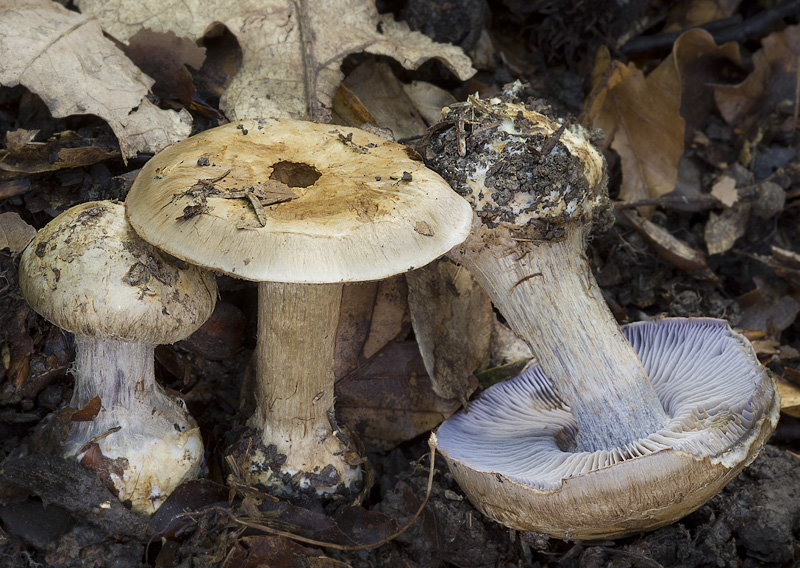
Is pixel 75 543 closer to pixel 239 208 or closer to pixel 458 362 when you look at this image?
pixel 239 208

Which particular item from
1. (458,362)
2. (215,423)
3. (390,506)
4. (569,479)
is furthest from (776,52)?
(215,423)

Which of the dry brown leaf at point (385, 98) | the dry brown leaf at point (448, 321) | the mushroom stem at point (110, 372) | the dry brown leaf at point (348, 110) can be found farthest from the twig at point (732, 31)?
the mushroom stem at point (110, 372)

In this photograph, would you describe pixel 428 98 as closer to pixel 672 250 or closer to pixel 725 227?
pixel 672 250

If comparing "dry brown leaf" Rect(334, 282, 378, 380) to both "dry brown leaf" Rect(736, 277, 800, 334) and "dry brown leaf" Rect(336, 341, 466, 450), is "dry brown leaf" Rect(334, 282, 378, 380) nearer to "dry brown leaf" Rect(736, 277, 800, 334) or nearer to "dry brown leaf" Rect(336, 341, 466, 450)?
"dry brown leaf" Rect(336, 341, 466, 450)

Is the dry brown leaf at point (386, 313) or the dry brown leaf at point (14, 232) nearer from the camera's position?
the dry brown leaf at point (14, 232)

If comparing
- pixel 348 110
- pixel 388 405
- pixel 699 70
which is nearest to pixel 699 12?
pixel 699 70

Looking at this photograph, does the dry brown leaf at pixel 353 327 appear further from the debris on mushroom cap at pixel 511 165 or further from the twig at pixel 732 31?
the twig at pixel 732 31
